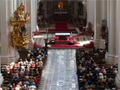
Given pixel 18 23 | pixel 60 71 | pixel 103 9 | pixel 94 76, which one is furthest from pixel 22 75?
pixel 103 9

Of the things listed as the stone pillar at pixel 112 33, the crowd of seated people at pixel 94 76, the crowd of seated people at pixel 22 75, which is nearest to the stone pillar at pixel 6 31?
the crowd of seated people at pixel 22 75

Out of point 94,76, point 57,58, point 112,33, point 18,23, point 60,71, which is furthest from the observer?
point 57,58

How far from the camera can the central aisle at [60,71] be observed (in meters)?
21.8

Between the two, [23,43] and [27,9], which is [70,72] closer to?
[23,43]

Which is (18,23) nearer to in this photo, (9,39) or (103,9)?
(9,39)

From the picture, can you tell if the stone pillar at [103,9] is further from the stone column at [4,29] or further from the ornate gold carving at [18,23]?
the stone column at [4,29]

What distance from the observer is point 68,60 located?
2964 cm

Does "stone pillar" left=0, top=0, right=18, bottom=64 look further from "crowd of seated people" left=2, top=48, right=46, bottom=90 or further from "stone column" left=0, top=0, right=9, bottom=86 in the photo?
"crowd of seated people" left=2, top=48, right=46, bottom=90

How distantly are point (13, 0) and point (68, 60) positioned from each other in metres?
7.28

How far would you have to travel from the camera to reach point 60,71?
25.7 m

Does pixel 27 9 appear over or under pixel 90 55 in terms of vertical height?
over

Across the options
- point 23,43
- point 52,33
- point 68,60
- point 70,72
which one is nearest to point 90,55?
point 68,60

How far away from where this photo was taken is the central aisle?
21.8m

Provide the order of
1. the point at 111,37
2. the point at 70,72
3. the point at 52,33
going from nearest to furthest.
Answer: the point at 70,72
the point at 111,37
the point at 52,33
